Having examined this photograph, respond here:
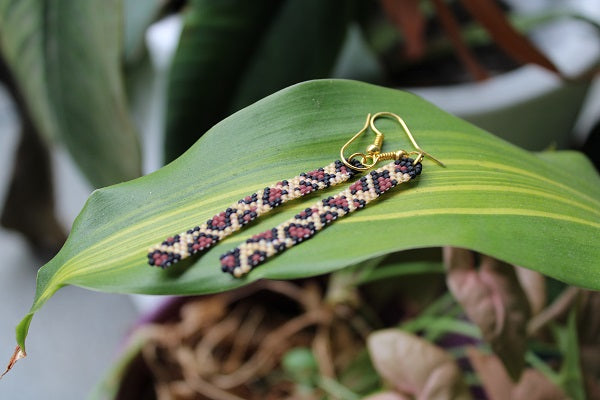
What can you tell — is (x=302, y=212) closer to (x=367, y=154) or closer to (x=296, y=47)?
(x=367, y=154)

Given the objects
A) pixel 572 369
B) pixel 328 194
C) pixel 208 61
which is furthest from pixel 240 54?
pixel 572 369

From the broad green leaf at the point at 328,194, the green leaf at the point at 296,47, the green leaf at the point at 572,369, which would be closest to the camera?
the broad green leaf at the point at 328,194

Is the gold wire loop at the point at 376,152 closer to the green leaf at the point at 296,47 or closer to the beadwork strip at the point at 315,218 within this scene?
the beadwork strip at the point at 315,218

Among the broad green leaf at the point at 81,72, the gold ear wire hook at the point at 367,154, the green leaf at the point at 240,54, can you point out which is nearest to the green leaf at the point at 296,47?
the green leaf at the point at 240,54

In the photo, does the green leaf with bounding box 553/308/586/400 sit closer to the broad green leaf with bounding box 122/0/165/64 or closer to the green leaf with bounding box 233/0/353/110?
the green leaf with bounding box 233/0/353/110

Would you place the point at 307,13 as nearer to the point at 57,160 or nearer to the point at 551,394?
the point at 551,394

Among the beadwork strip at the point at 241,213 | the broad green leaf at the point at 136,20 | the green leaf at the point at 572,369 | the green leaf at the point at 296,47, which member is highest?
the broad green leaf at the point at 136,20

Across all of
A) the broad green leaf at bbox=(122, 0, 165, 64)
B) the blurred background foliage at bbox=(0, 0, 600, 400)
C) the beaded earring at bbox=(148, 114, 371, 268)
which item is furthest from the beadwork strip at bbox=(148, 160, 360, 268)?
the broad green leaf at bbox=(122, 0, 165, 64)

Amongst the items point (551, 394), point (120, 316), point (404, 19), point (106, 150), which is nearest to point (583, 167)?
point (551, 394)
